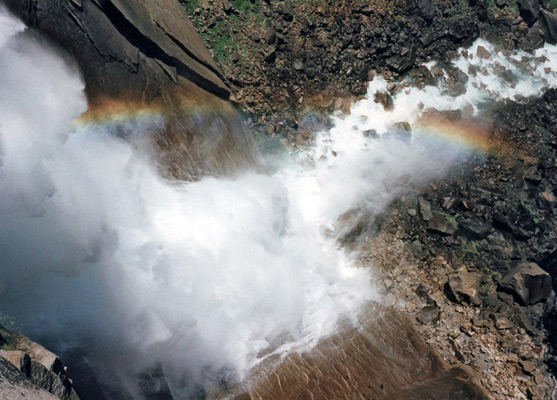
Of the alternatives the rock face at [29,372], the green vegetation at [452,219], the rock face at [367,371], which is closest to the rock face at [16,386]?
the rock face at [29,372]

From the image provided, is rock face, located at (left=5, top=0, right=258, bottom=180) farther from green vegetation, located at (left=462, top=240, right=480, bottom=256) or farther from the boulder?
the boulder

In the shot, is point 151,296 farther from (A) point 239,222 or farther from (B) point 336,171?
(B) point 336,171

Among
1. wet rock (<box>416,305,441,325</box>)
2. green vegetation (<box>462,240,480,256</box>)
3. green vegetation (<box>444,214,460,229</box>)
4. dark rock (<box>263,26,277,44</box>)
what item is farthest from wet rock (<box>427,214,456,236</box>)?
dark rock (<box>263,26,277,44</box>)

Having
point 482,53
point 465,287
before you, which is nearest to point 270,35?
point 482,53

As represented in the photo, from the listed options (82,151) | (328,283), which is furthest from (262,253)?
(82,151)

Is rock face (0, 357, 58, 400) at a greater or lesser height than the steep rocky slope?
lesser
